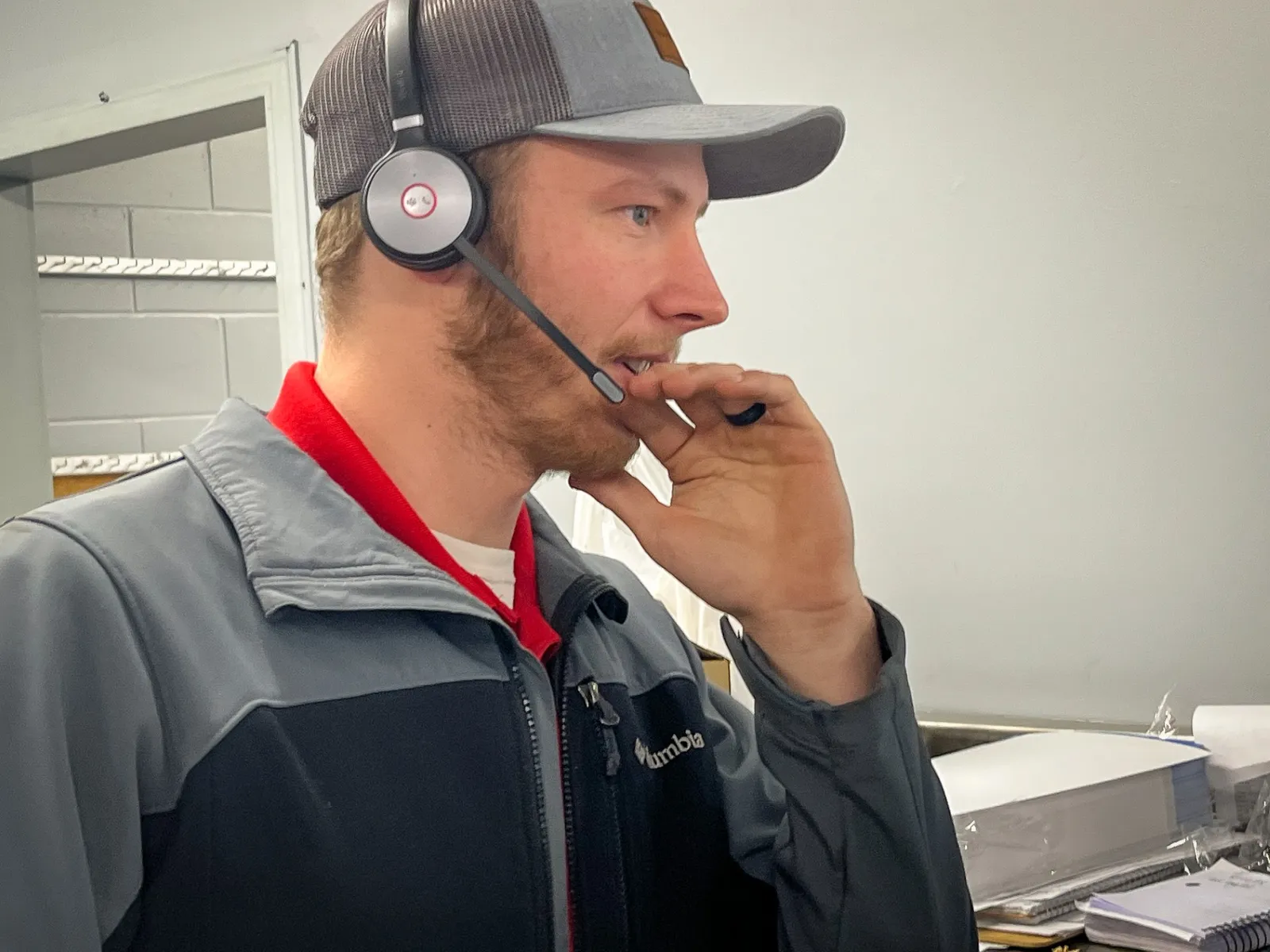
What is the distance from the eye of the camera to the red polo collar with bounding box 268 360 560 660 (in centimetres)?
93

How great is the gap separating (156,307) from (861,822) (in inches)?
117

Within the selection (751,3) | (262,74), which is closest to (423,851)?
(751,3)

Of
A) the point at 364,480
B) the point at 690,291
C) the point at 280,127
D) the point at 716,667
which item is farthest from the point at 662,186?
the point at 280,127

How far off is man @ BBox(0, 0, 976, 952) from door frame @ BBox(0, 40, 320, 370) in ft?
4.51

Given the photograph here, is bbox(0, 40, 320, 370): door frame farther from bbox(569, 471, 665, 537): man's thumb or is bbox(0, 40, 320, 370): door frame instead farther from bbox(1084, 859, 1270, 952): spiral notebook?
bbox(1084, 859, 1270, 952): spiral notebook

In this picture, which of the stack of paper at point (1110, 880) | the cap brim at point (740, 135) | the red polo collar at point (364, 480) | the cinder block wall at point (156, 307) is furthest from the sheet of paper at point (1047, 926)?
the cinder block wall at point (156, 307)

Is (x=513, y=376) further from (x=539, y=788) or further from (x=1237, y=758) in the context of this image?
(x=1237, y=758)

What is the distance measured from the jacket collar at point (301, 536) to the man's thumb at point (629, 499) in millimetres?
232

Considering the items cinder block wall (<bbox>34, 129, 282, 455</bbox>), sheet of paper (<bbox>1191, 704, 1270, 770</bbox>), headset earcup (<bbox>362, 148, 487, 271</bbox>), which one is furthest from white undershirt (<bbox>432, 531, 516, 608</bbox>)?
cinder block wall (<bbox>34, 129, 282, 455</bbox>)

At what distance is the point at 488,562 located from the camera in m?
1.01

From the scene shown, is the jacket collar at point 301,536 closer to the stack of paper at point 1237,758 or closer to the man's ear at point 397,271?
the man's ear at point 397,271

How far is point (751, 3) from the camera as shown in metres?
1.83

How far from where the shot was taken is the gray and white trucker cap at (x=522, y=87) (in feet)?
3.10

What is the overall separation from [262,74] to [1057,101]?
57.9 inches
